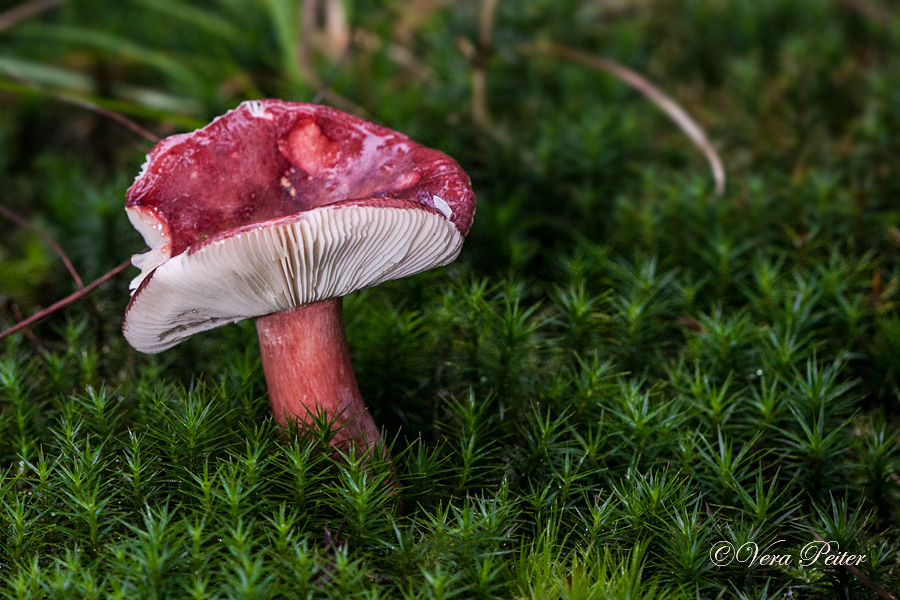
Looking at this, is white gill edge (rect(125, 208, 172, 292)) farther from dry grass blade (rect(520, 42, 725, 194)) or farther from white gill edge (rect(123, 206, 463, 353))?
dry grass blade (rect(520, 42, 725, 194))

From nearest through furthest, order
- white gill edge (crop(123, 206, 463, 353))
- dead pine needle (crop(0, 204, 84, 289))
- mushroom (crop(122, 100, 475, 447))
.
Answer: white gill edge (crop(123, 206, 463, 353)) → mushroom (crop(122, 100, 475, 447)) → dead pine needle (crop(0, 204, 84, 289))

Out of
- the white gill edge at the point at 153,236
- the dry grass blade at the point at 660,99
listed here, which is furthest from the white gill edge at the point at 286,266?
the dry grass blade at the point at 660,99

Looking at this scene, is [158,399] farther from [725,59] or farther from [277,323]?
[725,59]

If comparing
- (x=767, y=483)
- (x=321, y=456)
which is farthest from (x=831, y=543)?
(x=321, y=456)

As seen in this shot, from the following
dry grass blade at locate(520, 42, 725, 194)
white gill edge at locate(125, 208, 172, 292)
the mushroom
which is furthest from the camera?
dry grass blade at locate(520, 42, 725, 194)

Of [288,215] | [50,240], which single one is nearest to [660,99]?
[288,215]

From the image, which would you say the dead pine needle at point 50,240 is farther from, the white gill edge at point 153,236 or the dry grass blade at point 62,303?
the white gill edge at point 153,236

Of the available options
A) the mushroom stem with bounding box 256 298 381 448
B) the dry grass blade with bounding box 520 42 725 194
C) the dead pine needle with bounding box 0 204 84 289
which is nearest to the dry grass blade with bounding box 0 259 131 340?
the dead pine needle with bounding box 0 204 84 289
